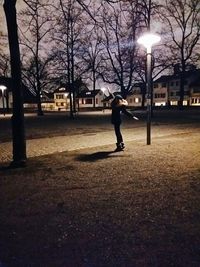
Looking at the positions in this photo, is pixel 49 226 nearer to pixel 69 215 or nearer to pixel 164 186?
pixel 69 215

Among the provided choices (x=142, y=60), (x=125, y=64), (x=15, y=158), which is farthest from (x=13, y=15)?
(x=125, y=64)

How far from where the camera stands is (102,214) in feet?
18.1

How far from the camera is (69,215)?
5.52 m

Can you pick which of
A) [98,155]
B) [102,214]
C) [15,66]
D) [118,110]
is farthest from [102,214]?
[118,110]

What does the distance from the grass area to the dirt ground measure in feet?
0.04

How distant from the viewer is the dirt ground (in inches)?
162

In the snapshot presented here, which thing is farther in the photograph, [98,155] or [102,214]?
[98,155]

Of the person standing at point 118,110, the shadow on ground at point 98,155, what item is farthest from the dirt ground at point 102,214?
the person standing at point 118,110

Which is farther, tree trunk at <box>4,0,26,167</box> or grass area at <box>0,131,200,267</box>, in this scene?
tree trunk at <box>4,0,26,167</box>

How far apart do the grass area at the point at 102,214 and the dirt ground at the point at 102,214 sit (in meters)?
0.01

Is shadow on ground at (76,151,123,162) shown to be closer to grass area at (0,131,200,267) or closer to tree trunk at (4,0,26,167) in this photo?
grass area at (0,131,200,267)

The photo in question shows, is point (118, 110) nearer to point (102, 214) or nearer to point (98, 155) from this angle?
point (98, 155)

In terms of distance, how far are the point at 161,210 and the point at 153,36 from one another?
884 cm

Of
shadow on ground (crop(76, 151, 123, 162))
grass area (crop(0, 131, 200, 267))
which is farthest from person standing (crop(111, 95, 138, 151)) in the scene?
grass area (crop(0, 131, 200, 267))
